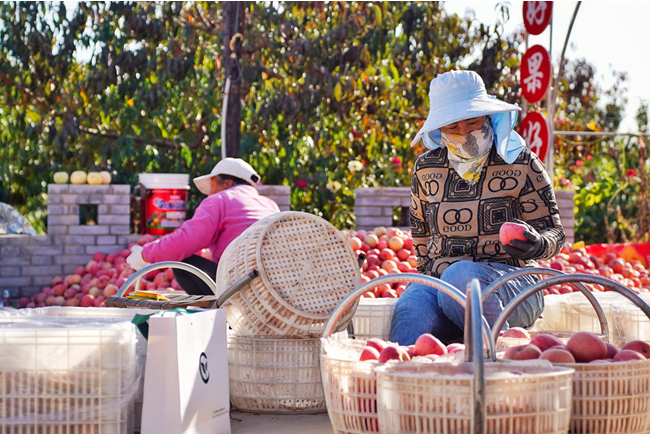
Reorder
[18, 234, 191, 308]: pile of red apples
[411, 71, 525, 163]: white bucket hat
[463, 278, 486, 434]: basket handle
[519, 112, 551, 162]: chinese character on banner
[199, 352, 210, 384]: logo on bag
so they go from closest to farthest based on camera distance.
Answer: [463, 278, 486, 434]: basket handle < [199, 352, 210, 384]: logo on bag < [411, 71, 525, 163]: white bucket hat < [18, 234, 191, 308]: pile of red apples < [519, 112, 551, 162]: chinese character on banner

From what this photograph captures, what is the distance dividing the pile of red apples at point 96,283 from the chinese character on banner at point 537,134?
4013 millimetres

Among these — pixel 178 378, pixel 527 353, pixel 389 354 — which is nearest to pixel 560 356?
pixel 527 353

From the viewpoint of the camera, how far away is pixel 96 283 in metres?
5.79

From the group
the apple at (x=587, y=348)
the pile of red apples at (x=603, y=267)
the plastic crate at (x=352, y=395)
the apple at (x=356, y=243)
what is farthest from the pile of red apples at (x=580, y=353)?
the pile of red apples at (x=603, y=267)

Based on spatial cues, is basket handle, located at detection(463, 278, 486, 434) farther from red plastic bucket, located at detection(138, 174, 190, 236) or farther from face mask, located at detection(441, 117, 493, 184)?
red plastic bucket, located at detection(138, 174, 190, 236)

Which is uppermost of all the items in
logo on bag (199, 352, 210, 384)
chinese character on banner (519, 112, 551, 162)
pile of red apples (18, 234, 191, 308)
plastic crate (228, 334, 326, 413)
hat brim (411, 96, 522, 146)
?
chinese character on banner (519, 112, 551, 162)

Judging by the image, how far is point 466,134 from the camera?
2.65m

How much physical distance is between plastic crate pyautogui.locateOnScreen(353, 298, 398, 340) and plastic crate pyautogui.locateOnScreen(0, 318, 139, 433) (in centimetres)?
122

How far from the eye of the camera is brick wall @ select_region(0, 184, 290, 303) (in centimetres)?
622

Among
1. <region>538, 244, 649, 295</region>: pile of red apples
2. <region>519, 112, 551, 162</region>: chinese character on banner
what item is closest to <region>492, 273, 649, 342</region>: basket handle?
<region>538, 244, 649, 295</region>: pile of red apples

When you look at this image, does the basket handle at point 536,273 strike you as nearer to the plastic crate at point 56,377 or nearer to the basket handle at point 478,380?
the basket handle at point 478,380

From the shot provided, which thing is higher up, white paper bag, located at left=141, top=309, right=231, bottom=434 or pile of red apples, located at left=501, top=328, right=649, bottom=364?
pile of red apples, located at left=501, top=328, right=649, bottom=364

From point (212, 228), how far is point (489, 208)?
1.53 metres

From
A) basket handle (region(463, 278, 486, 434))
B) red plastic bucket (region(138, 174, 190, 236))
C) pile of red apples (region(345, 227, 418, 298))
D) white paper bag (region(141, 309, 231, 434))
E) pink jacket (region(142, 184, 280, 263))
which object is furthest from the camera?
red plastic bucket (region(138, 174, 190, 236))
